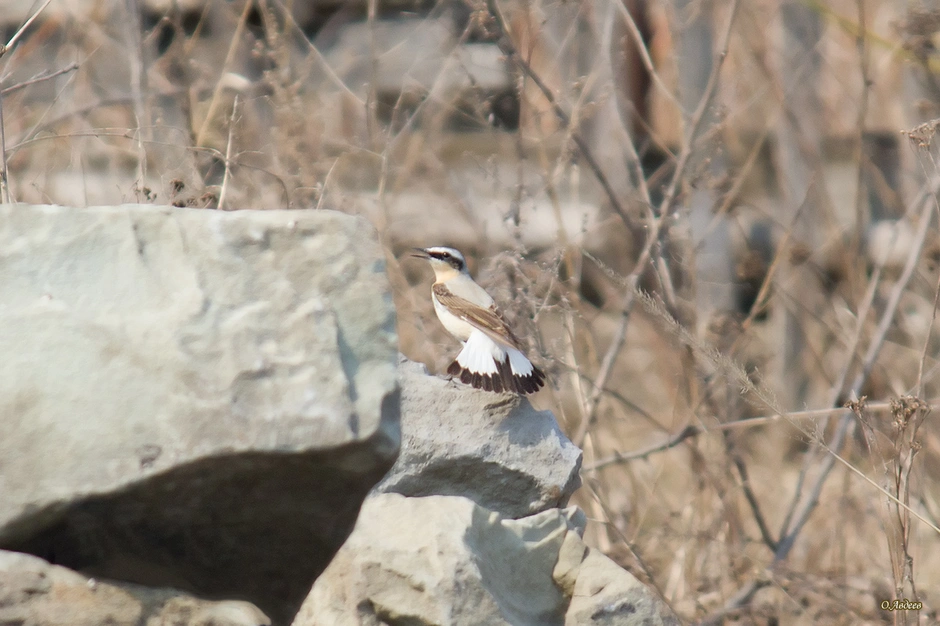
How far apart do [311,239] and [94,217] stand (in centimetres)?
58

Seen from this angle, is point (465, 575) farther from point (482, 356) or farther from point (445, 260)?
point (445, 260)

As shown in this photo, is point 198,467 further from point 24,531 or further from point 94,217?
point 94,217

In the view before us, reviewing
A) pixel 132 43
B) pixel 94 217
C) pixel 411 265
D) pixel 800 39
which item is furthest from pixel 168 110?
pixel 94 217

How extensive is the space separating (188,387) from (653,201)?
6905mm

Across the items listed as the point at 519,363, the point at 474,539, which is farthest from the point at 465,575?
the point at 519,363

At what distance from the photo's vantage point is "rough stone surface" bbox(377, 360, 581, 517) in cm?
398

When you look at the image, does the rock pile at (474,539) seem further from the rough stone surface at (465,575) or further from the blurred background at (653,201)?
the blurred background at (653,201)

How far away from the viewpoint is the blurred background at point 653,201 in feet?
18.5

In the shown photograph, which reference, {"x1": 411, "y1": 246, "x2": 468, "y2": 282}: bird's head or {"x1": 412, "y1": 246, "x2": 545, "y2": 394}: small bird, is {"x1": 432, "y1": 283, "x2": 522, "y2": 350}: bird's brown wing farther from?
{"x1": 411, "y1": 246, "x2": 468, "y2": 282}: bird's head

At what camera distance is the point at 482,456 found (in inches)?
158

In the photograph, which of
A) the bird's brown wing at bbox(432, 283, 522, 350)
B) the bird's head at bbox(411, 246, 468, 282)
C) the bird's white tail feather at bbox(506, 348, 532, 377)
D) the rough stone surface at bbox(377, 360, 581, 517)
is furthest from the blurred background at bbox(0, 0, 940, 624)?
the rough stone surface at bbox(377, 360, 581, 517)

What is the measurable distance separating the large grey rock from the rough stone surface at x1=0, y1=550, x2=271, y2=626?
0.08 m

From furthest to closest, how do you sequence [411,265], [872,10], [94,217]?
[872,10] → [411,265] → [94,217]

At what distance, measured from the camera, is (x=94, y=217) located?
9.61 feet
